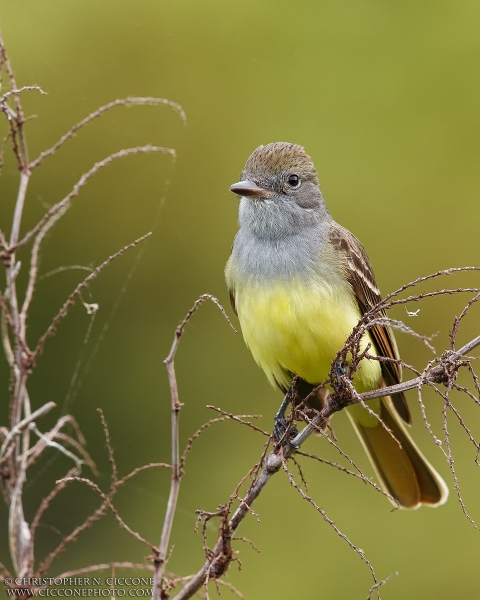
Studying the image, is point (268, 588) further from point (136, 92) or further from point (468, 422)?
point (136, 92)

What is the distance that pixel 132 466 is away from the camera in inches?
268

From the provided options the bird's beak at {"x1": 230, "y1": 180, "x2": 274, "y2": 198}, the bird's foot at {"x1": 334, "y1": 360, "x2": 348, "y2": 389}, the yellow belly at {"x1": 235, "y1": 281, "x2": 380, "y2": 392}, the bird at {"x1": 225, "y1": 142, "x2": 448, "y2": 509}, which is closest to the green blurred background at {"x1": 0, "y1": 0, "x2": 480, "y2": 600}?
the bird at {"x1": 225, "y1": 142, "x2": 448, "y2": 509}

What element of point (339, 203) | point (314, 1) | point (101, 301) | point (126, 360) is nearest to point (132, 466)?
point (126, 360)

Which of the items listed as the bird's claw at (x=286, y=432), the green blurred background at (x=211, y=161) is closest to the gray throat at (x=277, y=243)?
the bird's claw at (x=286, y=432)

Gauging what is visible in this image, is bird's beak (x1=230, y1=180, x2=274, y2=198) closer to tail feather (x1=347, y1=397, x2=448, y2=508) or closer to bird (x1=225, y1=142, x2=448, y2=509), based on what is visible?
bird (x1=225, y1=142, x2=448, y2=509)

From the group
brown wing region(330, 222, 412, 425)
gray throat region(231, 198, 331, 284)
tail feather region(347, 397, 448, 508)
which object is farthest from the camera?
tail feather region(347, 397, 448, 508)

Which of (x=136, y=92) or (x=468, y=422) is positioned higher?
(x=136, y=92)

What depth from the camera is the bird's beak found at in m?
3.77

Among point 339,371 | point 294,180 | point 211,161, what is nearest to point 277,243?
point 294,180

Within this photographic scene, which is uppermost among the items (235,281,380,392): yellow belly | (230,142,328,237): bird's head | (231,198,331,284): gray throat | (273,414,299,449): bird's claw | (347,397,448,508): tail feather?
(230,142,328,237): bird's head

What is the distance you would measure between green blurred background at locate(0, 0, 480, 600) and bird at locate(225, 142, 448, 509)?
1.93m

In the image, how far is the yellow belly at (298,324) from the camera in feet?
11.6

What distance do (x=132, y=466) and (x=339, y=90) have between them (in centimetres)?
322

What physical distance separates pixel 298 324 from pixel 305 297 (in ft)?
0.46
